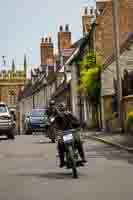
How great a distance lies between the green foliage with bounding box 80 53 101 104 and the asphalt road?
75.3 ft

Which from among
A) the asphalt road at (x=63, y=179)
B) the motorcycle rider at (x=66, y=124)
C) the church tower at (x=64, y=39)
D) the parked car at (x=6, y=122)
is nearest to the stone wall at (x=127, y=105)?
the parked car at (x=6, y=122)

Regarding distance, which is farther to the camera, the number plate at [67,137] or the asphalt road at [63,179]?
the number plate at [67,137]

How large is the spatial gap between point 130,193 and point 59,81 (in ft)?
204

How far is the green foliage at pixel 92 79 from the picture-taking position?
142ft

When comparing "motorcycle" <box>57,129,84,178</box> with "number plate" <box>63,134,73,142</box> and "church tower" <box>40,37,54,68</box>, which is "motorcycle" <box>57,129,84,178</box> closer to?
"number plate" <box>63,134,73,142</box>

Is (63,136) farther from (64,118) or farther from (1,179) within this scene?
(1,179)

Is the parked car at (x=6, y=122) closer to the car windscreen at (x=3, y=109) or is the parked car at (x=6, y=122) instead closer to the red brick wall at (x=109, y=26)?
the car windscreen at (x=3, y=109)

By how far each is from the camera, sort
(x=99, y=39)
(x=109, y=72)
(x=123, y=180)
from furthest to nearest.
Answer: (x=99, y=39) → (x=109, y=72) → (x=123, y=180)

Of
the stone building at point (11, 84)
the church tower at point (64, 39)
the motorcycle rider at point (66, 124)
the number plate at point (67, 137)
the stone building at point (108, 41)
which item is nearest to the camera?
the number plate at point (67, 137)

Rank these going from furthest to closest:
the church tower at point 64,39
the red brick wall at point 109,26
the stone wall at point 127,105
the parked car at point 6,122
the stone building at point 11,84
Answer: the stone building at point 11,84 → the church tower at point 64,39 → the red brick wall at point 109,26 → the stone wall at point 127,105 → the parked car at point 6,122

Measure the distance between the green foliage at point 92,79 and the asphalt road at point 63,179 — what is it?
23.0 m

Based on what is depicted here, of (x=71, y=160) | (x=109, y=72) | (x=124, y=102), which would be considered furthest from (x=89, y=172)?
(x=109, y=72)

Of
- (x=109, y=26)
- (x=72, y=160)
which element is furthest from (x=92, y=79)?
(x=72, y=160)

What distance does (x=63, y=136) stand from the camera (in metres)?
13.8
